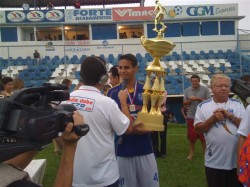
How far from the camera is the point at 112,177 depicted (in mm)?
2660

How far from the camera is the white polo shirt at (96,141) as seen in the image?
2.61m

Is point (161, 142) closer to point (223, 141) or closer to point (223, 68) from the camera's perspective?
point (223, 141)

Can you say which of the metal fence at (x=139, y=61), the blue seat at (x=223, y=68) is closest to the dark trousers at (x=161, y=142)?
the metal fence at (x=139, y=61)

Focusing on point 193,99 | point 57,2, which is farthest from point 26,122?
point 57,2

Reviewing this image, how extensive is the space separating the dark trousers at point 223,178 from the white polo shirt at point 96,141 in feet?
3.71

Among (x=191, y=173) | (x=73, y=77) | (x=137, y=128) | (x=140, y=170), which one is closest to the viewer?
(x=137, y=128)

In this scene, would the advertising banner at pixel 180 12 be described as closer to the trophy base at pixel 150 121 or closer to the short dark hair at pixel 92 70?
the trophy base at pixel 150 121

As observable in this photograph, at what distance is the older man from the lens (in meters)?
3.17

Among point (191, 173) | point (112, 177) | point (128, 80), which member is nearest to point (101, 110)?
point (112, 177)

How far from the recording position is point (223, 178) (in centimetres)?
324

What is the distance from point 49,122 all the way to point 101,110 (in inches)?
57.4

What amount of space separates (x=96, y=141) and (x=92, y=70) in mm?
542

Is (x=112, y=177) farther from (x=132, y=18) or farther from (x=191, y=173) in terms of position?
(x=132, y=18)

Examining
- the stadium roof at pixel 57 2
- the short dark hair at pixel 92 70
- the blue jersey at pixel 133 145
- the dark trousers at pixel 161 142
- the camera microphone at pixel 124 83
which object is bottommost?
the dark trousers at pixel 161 142
